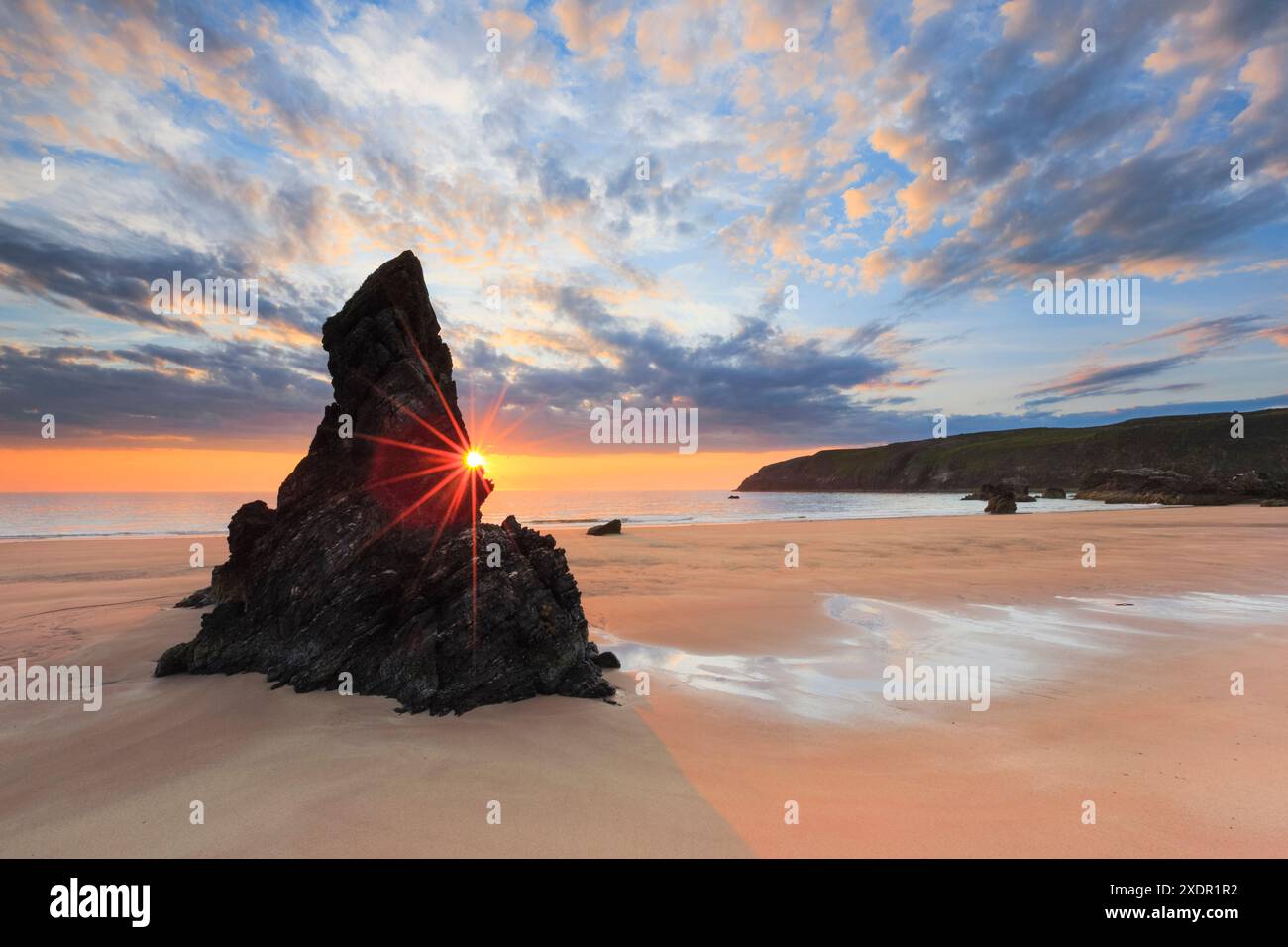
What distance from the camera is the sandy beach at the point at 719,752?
488cm

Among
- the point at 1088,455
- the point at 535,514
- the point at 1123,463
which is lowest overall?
the point at 535,514

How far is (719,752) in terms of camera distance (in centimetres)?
674

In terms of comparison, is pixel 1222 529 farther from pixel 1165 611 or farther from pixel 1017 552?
pixel 1165 611

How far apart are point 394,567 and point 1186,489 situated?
95874 mm

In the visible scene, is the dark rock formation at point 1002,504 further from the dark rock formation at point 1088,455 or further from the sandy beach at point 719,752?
the dark rock formation at point 1088,455

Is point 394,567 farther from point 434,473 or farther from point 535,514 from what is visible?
point 535,514

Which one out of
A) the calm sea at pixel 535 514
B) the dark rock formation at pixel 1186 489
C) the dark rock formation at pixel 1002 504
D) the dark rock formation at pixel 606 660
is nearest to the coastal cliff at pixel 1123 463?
the dark rock formation at pixel 1186 489

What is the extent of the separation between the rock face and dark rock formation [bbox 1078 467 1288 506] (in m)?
89.4

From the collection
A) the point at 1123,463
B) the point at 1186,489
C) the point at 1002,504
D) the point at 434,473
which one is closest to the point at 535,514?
Result: the point at 1002,504

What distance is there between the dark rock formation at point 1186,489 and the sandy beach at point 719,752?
75.9 m

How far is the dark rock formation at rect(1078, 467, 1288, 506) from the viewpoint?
66.1m

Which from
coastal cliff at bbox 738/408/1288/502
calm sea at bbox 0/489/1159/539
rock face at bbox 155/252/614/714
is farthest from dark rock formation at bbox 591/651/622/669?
coastal cliff at bbox 738/408/1288/502

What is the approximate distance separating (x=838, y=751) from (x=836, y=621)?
7669 mm

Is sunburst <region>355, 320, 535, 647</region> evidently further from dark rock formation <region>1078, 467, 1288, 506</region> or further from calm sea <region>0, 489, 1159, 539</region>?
dark rock formation <region>1078, 467, 1288, 506</region>
